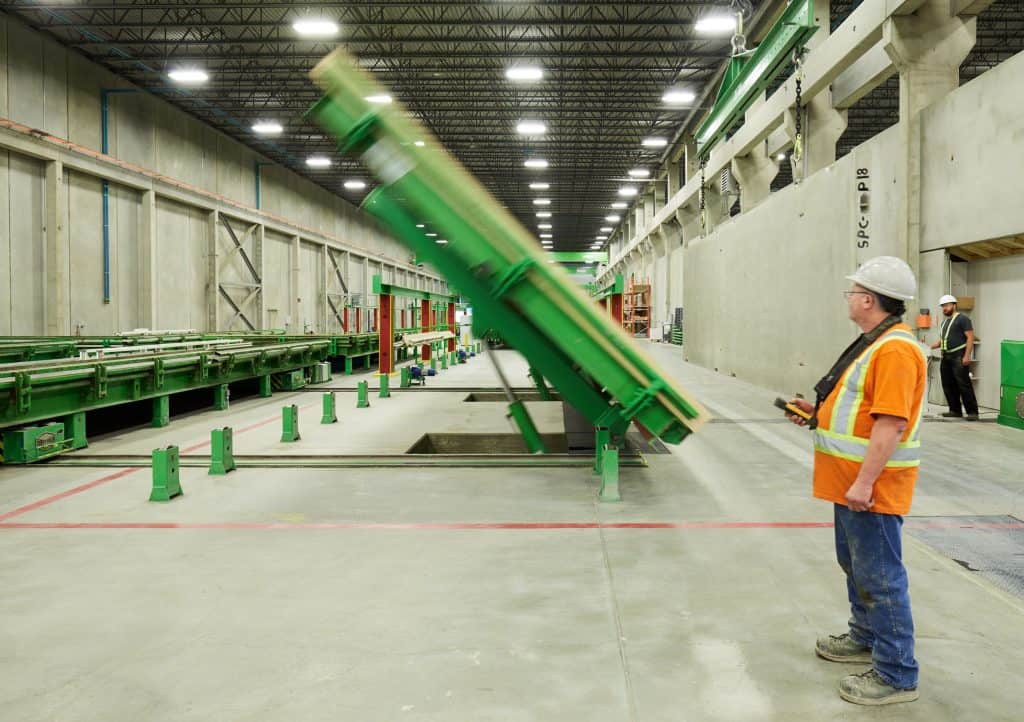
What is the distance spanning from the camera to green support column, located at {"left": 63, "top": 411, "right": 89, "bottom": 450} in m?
6.66

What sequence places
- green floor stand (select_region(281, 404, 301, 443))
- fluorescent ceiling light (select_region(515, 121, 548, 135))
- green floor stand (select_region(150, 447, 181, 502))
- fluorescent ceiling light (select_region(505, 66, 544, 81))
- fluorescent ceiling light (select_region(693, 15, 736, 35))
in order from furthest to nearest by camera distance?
fluorescent ceiling light (select_region(515, 121, 548, 135))
fluorescent ceiling light (select_region(505, 66, 544, 81))
fluorescent ceiling light (select_region(693, 15, 736, 35))
green floor stand (select_region(281, 404, 301, 443))
green floor stand (select_region(150, 447, 181, 502))

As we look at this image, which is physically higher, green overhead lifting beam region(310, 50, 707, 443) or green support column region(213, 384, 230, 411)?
green overhead lifting beam region(310, 50, 707, 443)

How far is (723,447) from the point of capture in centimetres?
702

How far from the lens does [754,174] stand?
50.0 ft

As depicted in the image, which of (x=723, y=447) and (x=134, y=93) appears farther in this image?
(x=134, y=93)

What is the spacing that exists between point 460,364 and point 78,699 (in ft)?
60.3

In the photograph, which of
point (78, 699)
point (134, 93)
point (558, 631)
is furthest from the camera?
point (134, 93)

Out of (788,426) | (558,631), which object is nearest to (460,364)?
(788,426)

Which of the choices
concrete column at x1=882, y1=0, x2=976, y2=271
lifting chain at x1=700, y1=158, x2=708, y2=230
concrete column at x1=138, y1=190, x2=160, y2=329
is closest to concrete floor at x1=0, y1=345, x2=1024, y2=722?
concrete column at x1=882, y1=0, x2=976, y2=271

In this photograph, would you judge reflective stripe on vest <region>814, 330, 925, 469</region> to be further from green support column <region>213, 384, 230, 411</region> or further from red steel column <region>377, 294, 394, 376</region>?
red steel column <region>377, 294, 394, 376</region>

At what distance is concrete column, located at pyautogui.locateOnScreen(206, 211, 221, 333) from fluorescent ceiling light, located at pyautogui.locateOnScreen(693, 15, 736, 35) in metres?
14.7

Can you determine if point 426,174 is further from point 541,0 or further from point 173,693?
point 541,0

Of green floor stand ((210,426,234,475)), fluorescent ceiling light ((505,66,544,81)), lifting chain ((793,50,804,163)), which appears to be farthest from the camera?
fluorescent ceiling light ((505,66,544,81))

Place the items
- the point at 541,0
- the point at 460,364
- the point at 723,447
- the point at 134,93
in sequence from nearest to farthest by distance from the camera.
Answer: the point at 723,447 < the point at 541,0 < the point at 134,93 < the point at 460,364
